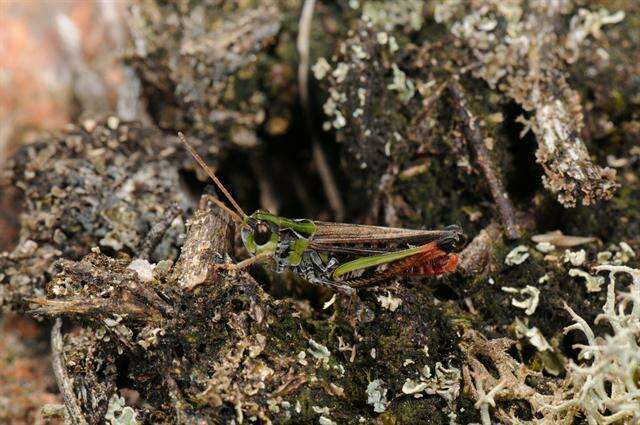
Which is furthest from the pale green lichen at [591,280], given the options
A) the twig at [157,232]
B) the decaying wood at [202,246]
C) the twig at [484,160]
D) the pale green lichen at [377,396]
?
the twig at [157,232]

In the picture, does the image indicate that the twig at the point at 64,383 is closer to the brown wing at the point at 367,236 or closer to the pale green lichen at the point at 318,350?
the pale green lichen at the point at 318,350

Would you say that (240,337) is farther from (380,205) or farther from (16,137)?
(16,137)

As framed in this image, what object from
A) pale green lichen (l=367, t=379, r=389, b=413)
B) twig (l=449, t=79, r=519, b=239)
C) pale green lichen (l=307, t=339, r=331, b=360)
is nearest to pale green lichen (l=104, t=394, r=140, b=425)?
pale green lichen (l=307, t=339, r=331, b=360)

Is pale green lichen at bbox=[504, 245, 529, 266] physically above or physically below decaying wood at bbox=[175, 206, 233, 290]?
below

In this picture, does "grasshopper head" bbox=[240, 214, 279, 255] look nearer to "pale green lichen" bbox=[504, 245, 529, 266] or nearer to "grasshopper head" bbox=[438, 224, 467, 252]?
"grasshopper head" bbox=[438, 224, 467, 252]

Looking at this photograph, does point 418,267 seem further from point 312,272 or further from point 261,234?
point 261,234

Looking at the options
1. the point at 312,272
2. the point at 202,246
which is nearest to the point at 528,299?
the point at 312,272
